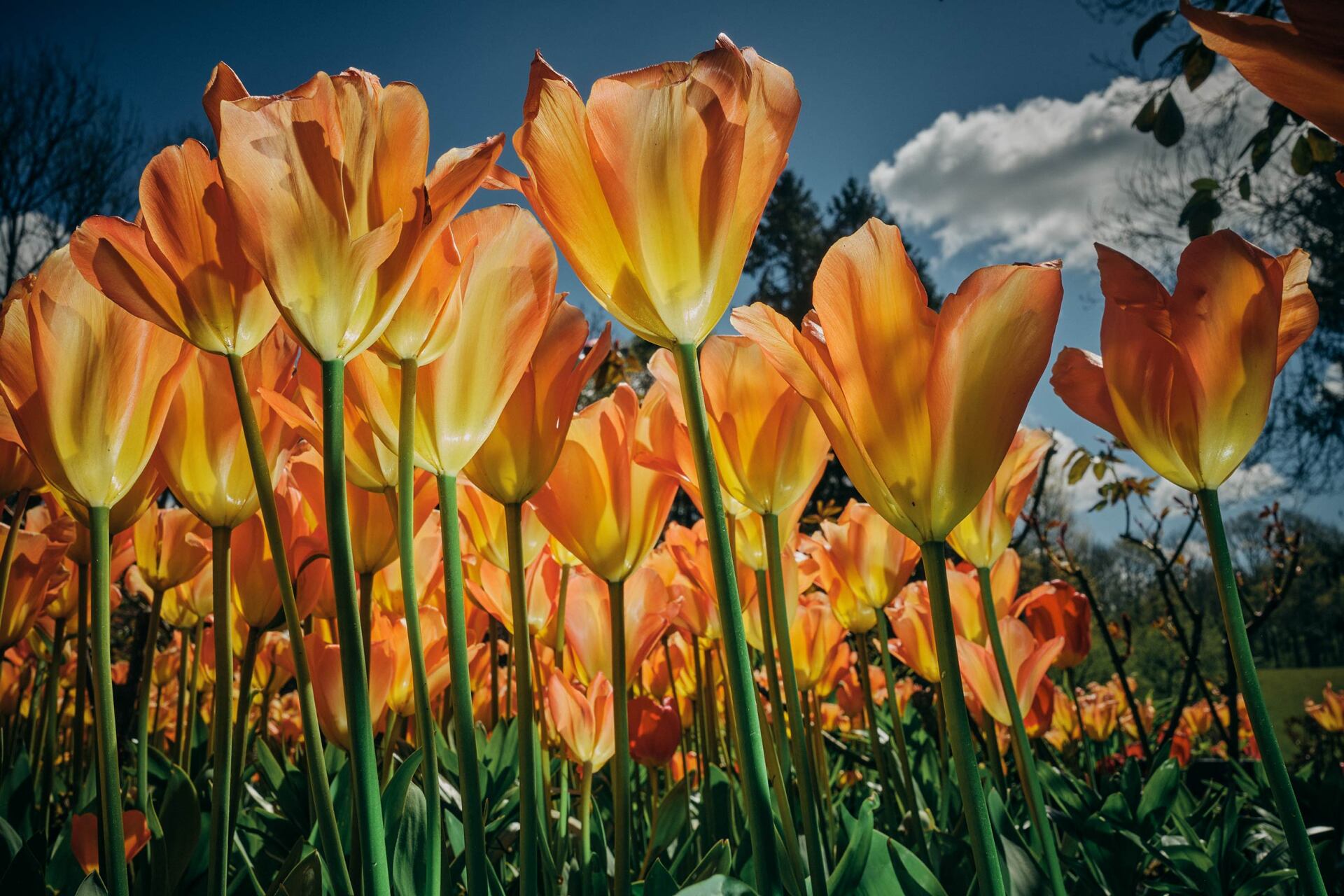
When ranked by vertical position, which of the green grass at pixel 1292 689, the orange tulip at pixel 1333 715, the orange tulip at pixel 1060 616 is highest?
the orange tulip at pixel 1060 616

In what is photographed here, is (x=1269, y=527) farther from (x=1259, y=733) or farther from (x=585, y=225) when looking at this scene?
(x=585, y=225)

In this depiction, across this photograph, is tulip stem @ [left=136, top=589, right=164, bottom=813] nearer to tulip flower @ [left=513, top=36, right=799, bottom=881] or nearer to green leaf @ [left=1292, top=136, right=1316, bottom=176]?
tulip flower @ [left=513, top=36, right=799, bottom=881]

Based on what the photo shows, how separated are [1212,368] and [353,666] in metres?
0.56

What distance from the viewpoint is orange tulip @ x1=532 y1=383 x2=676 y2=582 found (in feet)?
2.20

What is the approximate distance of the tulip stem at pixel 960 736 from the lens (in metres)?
0.40

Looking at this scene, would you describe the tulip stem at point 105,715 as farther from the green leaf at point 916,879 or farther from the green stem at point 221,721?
the green leaf at point 916,879

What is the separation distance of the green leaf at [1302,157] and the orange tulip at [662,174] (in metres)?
2.09

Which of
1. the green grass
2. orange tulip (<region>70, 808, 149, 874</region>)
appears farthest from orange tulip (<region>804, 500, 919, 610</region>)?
the green grass

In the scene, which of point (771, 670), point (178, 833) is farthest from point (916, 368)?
point (178, 833)

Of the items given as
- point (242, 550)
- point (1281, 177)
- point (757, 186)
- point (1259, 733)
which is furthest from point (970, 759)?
point (1281, 177)

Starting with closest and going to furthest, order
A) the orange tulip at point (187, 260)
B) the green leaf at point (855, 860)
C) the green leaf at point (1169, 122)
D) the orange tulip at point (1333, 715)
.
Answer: the orange tulip at point (187, 260), the green leaf at point (855, 860), the green leaf at point (1169, 122), the orange tulip at point (1333, 715)

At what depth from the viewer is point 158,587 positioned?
95cm

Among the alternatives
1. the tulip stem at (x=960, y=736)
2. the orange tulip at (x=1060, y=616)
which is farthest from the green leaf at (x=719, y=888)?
the orange tulip at (x=1060, y=616)

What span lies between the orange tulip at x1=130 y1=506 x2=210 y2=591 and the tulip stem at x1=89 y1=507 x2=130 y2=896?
1.65 feet
